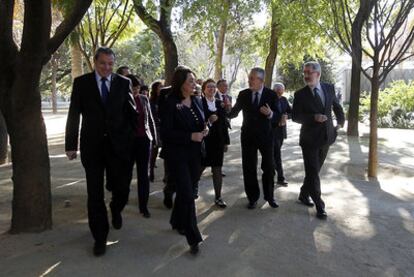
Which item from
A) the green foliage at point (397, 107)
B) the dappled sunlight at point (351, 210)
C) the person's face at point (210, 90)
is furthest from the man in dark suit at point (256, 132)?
the green foliage at point (397, 107)

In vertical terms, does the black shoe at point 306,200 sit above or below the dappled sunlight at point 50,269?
above

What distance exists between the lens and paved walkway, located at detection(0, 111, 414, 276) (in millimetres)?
4223

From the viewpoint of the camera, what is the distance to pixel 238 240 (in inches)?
198

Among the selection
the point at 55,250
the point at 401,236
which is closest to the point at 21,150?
the point at 55,250

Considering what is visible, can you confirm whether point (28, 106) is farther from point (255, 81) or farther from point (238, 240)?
point (255, 81)

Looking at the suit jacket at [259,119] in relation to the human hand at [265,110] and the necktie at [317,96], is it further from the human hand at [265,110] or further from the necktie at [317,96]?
the necktie at [317,96]

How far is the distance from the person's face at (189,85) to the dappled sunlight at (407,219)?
10.3 feet

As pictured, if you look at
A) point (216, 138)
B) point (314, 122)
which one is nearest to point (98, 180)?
point (216, 138)

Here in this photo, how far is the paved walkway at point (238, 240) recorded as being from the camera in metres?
4.22

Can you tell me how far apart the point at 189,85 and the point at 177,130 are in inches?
18.3

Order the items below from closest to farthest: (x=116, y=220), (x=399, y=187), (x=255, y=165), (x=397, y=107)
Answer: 1. (x=116, y=220)
2. (x=255, y=165)
3. (x=399, y=187)
4. (x=397, y=107)

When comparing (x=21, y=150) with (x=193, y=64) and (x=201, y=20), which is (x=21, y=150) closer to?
(x=201, y=20)

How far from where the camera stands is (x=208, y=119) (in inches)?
214

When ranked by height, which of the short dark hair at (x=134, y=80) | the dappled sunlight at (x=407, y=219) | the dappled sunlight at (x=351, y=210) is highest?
the short dark hair at (x=134, y=80)
